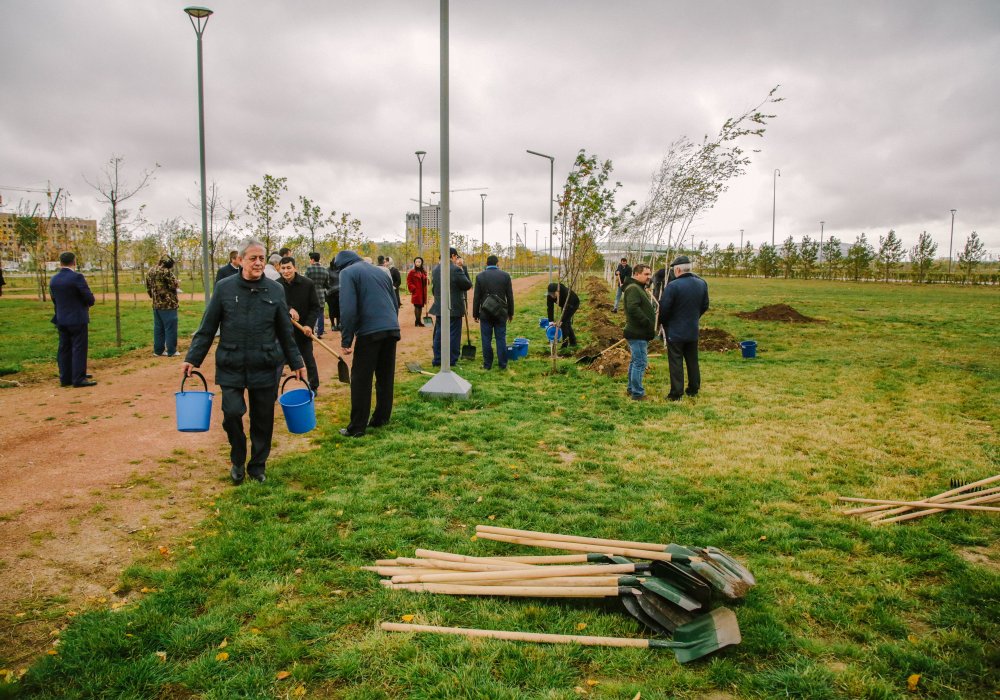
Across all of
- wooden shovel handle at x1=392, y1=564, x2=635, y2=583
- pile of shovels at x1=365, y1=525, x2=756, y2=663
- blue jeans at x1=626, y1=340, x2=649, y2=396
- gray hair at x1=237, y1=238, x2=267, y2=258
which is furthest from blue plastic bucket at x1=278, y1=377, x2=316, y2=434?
blue jeans at x1=626, y1=340, x2=649, y2=396

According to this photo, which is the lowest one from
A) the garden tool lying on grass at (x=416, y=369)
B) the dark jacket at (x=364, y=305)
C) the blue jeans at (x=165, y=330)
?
the garden tool lying on grass at (x=416, y=369)

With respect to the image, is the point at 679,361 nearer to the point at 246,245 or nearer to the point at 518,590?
the point at 518,590

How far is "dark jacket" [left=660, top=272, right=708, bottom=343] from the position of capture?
27.0 ft

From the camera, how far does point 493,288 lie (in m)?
9.69

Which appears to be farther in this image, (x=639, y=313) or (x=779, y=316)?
(x=779, y=316)

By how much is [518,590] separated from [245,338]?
3255 mm

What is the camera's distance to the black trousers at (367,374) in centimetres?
→ 647

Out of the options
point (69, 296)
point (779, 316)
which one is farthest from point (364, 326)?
point (779, 316)

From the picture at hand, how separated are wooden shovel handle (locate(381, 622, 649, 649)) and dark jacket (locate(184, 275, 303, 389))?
9.07 ft

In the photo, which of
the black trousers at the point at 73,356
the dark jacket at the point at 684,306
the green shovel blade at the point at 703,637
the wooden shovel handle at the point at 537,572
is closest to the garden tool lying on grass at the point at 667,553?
the green shovel blade at the point at 703,637

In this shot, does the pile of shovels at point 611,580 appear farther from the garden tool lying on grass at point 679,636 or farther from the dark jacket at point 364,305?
the dark jacket at point 364,305

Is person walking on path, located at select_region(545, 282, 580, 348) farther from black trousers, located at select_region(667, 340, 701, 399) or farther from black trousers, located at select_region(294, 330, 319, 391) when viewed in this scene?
black trousers, located at select_region(294, 330, 319, 391)

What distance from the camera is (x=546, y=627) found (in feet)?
10.5

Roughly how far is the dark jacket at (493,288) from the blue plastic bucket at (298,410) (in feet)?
13.7
